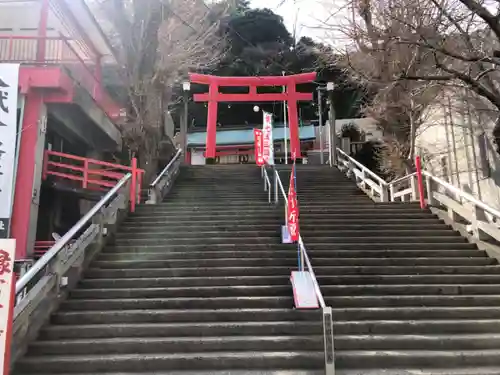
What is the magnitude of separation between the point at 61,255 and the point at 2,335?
3082 mm

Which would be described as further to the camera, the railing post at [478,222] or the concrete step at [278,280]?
the railing post at [478,222]

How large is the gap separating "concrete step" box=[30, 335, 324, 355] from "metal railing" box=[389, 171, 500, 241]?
4.63 metres

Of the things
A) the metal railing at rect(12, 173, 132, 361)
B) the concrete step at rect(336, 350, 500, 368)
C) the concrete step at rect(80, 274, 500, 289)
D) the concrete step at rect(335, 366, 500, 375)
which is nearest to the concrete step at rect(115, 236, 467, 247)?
the metal railing at rect(12, 173, 132, 361)

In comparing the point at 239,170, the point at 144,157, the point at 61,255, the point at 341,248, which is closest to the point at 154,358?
the point at 61,255

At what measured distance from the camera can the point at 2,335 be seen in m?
3.73

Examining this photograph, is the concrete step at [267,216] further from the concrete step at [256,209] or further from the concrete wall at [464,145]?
the concrete wall at [464,145]

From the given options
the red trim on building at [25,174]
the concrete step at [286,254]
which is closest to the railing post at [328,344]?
the concrete step at [286,254]

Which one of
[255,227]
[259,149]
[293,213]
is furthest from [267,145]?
[293,213]

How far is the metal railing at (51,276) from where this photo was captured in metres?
5.40

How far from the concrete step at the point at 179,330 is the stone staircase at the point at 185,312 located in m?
0.01

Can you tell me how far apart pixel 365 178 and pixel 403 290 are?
24.2ft

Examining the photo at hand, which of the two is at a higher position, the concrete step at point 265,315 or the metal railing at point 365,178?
the metal railing at point 365,178

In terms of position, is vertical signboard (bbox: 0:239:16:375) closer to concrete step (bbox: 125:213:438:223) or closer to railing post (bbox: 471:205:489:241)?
concrete step (bbox: 125:213:438:223)

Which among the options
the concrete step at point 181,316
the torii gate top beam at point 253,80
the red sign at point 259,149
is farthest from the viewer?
the torii gate top beam at point 253,80
